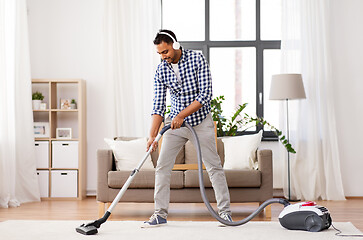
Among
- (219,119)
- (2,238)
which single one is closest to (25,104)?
(219,119)

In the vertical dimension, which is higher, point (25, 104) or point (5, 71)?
point (5, 71)

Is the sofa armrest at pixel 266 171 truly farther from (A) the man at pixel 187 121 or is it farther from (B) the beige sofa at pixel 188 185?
(A) the man at pixel 187 121

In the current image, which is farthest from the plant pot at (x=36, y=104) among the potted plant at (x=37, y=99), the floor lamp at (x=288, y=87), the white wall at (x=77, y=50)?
the floor lamp at (x=288, y=87)

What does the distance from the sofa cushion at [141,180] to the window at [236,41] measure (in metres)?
1.85

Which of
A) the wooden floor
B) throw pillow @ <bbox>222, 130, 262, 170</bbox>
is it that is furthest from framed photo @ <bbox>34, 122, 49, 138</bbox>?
throw pillow @ <bbox>222, 130, 262, 170</bbox>

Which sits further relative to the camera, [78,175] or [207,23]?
[207,23]

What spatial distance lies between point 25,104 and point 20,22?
85 centimetres

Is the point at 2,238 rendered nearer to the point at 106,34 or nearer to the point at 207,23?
the point at 106,34

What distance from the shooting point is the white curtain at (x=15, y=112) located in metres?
4.99

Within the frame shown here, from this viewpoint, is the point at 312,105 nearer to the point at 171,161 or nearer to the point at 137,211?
the point at 137,211

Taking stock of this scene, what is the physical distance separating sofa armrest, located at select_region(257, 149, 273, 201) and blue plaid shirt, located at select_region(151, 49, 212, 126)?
3.40ft

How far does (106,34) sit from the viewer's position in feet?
18.8

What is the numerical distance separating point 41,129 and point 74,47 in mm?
1014

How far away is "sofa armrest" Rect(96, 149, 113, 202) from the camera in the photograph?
4281 mm
